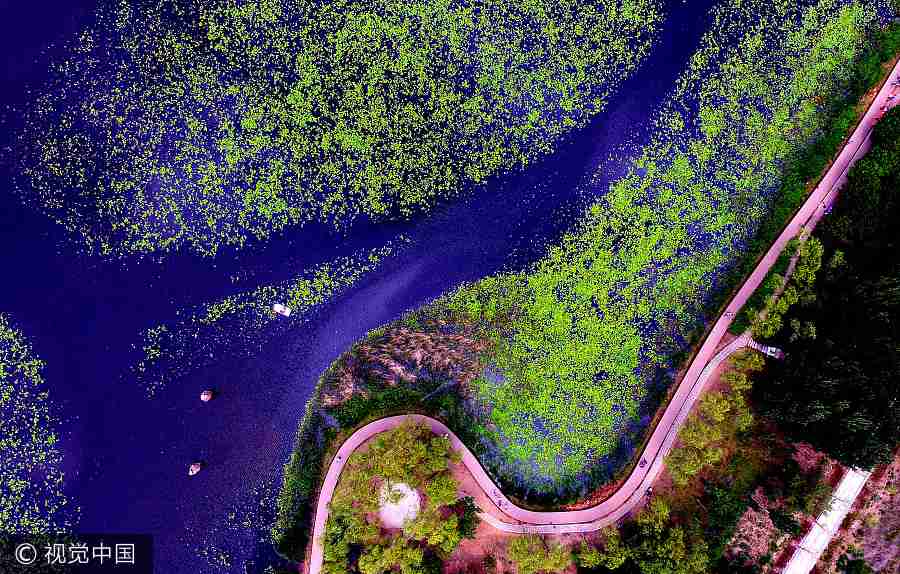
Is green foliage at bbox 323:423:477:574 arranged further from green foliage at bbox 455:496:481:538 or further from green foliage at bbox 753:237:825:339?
green foliage at bbox 753:237:825:339

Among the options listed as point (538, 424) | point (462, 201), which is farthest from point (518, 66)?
point (538, 424)

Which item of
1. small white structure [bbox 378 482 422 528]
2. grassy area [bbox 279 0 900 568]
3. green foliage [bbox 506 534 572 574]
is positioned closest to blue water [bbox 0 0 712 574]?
grassy area [bbox 279 0 900 568]

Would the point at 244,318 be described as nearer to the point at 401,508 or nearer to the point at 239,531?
the point at 239,531

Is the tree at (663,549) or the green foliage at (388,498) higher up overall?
the green foliage at (388,498)

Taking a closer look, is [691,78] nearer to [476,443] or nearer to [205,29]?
[476,443]

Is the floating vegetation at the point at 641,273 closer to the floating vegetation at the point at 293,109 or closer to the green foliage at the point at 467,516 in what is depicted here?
the green foliage at the point at 467,516

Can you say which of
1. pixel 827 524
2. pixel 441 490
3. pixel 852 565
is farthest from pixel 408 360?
pixel 852 565

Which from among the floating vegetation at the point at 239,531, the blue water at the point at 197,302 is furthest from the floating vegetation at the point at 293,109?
the floating vegetation at the point at 239,531
